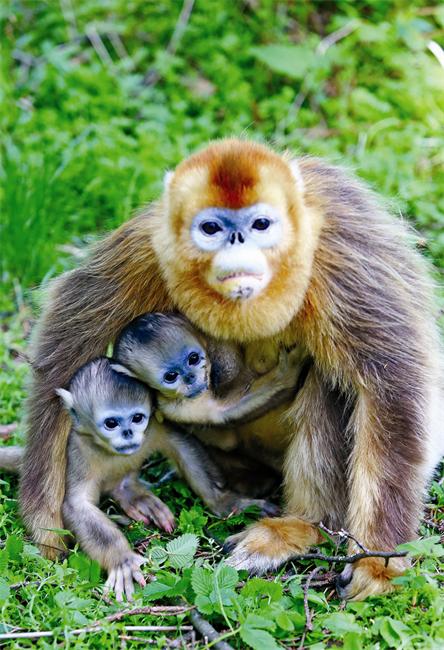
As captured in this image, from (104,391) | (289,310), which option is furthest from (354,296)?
(104,391)

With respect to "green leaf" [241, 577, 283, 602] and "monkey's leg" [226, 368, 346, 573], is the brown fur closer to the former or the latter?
"monkey's leg" [226, 368, 346, 573]

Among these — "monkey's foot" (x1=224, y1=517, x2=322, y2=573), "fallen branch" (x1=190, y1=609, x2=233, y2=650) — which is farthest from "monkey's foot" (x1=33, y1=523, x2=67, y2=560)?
"fallen branch" (x1=190, y1=609, x2=233, y2=650)

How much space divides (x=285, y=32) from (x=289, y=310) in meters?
4.33

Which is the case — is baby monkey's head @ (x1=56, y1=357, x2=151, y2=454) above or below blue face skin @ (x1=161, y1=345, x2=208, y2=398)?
below

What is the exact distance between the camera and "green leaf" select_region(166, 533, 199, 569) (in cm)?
368

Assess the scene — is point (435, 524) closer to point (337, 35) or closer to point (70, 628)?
point (70, 628)

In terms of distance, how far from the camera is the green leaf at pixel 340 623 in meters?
3.29

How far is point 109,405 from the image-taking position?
3871 millimetres

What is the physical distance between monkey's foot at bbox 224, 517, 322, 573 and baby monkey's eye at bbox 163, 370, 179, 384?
2.04 feet

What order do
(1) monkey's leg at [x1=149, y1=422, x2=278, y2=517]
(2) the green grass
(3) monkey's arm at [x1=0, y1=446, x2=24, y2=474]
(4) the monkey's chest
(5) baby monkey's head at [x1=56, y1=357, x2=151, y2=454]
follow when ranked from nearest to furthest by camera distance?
(5) baby monkey's head at [x1=56, y1=357, x2=151, y2=454], (4) the monkey's chest, (1) monkey's leg at [x1=149, y1=422, x2=278, y2=517], (3) monkey's arm at [x1=0, y1=446, x2=24, y2=474], (2) the green grass

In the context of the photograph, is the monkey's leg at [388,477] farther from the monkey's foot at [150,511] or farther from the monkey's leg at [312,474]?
the monkey's foot at [150,511]

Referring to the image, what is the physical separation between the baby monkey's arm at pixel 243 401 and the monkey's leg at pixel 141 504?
355 millimetres

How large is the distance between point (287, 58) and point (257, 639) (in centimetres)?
474

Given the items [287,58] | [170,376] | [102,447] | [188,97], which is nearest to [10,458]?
[102,447]
